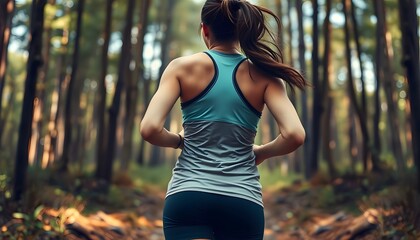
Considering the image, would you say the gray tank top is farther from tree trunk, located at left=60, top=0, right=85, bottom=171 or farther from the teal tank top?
tree trunk, located at left=60, top=0, right=85, bottom=171

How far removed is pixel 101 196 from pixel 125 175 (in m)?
3.32

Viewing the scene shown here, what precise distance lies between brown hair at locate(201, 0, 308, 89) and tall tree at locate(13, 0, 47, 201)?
5788 millimetres

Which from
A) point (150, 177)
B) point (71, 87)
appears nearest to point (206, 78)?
point (71, 87)

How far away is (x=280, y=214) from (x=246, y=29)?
34.2 feet

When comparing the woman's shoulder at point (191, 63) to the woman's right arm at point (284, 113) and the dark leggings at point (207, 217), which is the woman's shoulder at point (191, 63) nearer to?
the woman's right arm at point (284, 113)

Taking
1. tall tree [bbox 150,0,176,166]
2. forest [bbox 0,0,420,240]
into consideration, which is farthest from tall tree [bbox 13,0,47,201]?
tall tree [bbox 150,0,176,166]

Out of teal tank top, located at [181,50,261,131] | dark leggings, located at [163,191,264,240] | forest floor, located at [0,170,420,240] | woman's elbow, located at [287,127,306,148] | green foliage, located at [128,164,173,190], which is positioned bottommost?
green foliage, located at [128,164,173,190]

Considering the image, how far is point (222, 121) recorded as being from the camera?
217cm

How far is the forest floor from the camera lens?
668 centimetres

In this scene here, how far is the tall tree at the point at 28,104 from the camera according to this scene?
7.44 metres

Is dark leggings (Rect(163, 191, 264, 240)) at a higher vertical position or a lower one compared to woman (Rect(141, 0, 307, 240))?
lower

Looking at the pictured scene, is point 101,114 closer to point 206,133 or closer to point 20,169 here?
point 20,169

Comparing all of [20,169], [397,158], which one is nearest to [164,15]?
[397,158]

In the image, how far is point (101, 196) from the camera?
433 inches
